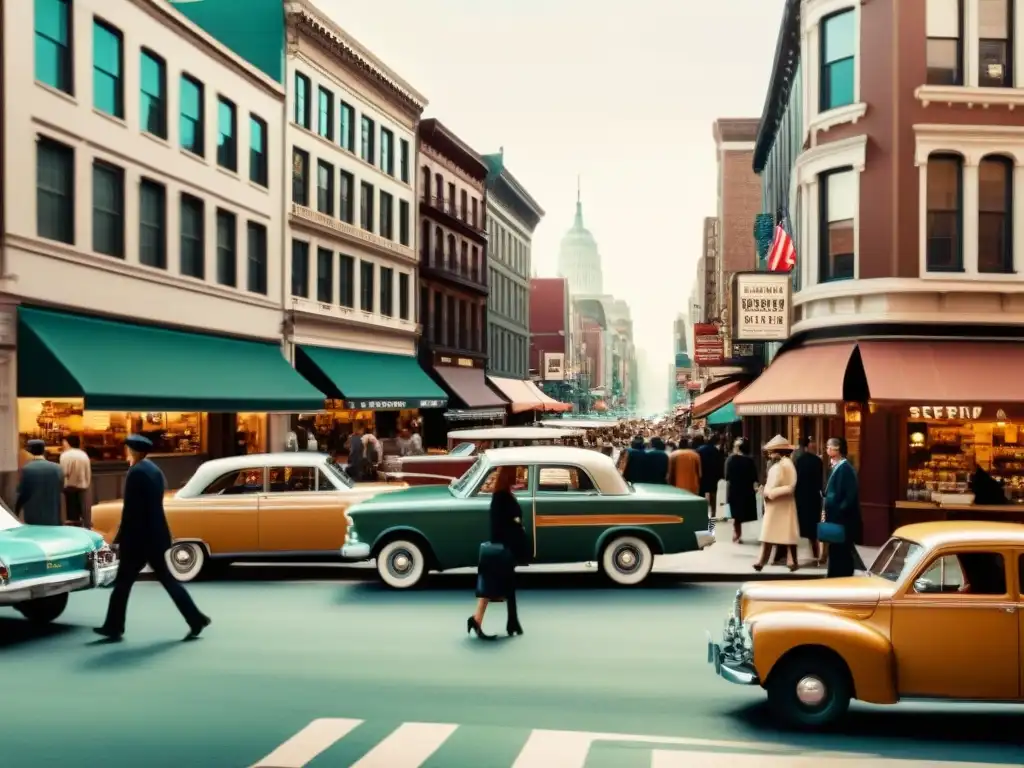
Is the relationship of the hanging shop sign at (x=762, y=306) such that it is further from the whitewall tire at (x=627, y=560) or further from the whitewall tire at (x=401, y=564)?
the whitewall tire at (x=401, y=564)

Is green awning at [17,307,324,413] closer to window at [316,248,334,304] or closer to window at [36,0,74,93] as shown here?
window at [316,248,334,304]

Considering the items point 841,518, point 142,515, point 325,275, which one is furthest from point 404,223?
point 142,515

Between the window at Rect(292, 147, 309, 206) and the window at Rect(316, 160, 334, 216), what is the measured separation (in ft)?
2.36

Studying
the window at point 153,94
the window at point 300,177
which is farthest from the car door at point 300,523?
the window at point 300,177

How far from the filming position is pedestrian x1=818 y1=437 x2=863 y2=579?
12.6 m

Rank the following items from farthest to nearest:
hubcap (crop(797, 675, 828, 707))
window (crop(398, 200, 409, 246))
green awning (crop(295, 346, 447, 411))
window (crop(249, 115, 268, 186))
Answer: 1. window (crop(398, 200, 409, 246))
2. green awning (crop(295, 346, 447, 411))
3. window (crop(249, 115, 268, 186))
4. hubcap (crop(797, 675, 828, 707))

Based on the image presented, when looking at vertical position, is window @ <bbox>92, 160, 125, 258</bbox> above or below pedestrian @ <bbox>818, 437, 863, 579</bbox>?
above

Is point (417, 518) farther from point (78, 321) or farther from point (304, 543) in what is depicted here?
point (78, 321)

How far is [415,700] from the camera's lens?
28.7 feet

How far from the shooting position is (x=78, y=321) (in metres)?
23.4

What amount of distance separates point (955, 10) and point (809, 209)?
4.20m

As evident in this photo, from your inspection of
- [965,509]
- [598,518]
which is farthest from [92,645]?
[965,509]

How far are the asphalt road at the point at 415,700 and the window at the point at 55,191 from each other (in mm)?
11937

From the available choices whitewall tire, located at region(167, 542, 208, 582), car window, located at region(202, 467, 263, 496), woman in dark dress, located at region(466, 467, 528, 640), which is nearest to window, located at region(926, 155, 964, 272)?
woman in dark dress, located at region(466, 467, 528, 640)
